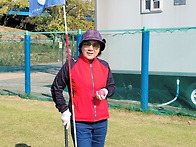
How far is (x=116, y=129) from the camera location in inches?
246

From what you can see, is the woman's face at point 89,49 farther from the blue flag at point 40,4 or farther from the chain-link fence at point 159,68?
the chain-link fence at point 159,68

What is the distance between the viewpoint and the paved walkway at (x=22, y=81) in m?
10.5

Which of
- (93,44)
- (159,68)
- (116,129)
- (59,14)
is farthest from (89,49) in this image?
(59,14)

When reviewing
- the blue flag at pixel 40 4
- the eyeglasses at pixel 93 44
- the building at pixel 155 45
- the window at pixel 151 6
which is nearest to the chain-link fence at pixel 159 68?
the building at pixel 155 45

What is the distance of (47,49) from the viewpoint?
15.5 meters

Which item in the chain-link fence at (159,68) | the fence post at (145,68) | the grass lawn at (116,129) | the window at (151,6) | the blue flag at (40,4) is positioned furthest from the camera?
the window at (151,6)

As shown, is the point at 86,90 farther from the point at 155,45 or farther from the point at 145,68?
the point at 155,45

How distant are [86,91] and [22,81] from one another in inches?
424

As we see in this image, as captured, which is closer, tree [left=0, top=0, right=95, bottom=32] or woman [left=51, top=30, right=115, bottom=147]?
woman [left=51, top=30, right=115, bottom=147]

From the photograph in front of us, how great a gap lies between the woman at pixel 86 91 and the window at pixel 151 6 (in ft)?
15.8

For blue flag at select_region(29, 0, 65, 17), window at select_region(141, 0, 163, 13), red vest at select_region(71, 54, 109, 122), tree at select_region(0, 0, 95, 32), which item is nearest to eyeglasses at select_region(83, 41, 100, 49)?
red vest at select_region(71, 54, 109, 122)

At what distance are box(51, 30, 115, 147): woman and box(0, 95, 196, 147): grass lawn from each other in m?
2.06

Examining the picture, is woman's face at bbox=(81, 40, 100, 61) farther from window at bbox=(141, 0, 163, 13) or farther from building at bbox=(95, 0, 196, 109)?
window at bbox=(141, 0, 163, 13)

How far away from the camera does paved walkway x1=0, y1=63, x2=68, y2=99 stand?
10523 millimetres
